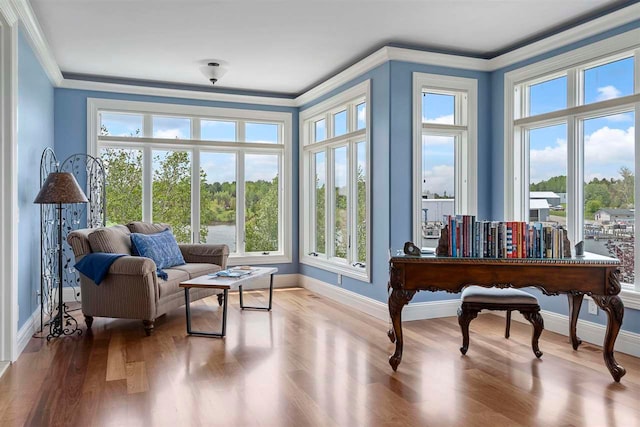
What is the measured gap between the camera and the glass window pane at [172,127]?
21.0 ft

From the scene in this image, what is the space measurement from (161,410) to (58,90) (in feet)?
15.0

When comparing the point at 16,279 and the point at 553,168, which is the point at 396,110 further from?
the point at 16,279

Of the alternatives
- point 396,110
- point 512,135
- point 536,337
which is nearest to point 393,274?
point 536,337

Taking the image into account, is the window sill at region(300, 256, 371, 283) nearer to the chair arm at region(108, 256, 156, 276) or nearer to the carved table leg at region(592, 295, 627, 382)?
the chair arm at region(108, 256, 156, 276)

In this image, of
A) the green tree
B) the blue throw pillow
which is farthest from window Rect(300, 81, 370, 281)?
the blue throw pillow

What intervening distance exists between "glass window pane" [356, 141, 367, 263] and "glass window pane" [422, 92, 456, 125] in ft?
2.61

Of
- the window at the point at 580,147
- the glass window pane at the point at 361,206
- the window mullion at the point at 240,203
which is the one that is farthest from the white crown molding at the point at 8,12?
the window at the point at 580,147

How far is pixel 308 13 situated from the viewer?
400cm

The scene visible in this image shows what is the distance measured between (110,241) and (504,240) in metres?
3.41

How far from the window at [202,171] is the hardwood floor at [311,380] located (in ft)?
7.13

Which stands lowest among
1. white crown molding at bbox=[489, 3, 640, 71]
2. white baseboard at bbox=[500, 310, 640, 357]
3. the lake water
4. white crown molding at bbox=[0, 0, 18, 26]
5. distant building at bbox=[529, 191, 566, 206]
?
white baseboard at bbox=[500, 310, 640, 357]

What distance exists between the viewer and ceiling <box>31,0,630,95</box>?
386 centimetres

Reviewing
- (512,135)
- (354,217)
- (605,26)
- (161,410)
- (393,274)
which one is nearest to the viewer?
(161,410)

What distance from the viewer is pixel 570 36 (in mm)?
4184
